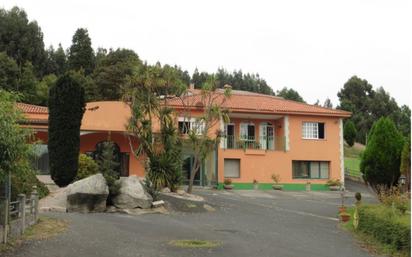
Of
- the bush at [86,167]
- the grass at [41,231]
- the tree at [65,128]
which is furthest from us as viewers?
the bush at [86,167]

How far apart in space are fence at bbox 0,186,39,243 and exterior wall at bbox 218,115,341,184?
859 inches

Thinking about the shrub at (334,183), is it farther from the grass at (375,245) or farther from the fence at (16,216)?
the fence at (16,216)

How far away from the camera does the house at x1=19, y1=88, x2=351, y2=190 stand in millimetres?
35219

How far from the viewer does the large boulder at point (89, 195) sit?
19297 millimetres

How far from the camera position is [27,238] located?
511 inches

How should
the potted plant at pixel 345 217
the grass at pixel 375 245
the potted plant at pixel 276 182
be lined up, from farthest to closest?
the potted plant at pixel 276 182 < the potted plant at pixel 345 217 < the grass at pixel 375 245

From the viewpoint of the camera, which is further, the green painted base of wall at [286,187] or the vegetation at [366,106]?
the vegetation at [366,106]

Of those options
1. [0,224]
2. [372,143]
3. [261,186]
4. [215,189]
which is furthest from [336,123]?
[0,224]

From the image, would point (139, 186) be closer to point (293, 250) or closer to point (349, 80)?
point (293, 250)

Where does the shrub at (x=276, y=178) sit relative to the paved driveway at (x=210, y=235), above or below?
above

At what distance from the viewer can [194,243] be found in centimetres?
1327

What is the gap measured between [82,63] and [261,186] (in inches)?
1252

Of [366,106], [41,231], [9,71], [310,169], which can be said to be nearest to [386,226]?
[41,231]

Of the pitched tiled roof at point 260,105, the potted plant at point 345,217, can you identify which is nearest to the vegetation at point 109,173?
the potted plant at point 345,217
